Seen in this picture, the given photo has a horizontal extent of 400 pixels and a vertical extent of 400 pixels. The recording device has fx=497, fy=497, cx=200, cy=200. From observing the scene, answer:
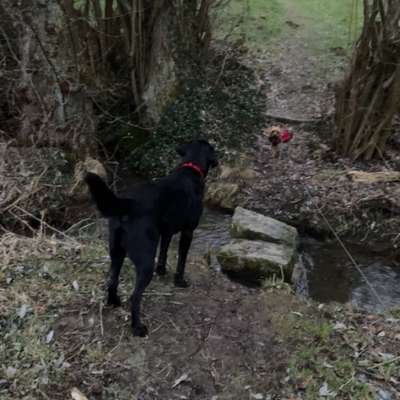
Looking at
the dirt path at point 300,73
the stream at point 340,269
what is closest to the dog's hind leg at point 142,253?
the stream at point 340,269

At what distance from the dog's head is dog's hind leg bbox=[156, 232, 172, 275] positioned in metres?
0.76

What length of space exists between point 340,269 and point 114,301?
3.39 m

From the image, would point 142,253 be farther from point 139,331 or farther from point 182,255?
point 182,255

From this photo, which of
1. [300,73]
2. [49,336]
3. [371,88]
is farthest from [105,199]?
[300,73]

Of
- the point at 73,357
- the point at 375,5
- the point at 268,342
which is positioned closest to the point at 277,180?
the point at 375,5

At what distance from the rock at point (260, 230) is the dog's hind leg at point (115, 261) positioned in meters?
2.57

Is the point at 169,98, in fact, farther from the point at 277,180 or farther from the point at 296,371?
the point at 296,371

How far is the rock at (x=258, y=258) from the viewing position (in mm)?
5672

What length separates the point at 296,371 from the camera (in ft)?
12.6

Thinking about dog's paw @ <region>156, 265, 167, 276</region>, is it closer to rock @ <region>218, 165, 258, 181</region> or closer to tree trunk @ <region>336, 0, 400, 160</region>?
rock @ <region>218, 165, 258, 181</region>

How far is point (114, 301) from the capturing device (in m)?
4.29

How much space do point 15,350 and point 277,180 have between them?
18.7 feet

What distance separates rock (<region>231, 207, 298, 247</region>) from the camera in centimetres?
642

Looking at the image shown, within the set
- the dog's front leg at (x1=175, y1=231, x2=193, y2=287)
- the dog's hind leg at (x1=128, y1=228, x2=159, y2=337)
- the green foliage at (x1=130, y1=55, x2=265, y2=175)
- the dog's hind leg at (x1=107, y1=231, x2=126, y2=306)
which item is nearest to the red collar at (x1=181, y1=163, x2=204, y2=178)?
the dog's front leg at (x1=175, y1=231, x2=193, y2=287)
